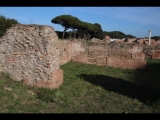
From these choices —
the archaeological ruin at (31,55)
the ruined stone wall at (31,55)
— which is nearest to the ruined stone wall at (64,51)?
the archaeological ruin at (31,55)

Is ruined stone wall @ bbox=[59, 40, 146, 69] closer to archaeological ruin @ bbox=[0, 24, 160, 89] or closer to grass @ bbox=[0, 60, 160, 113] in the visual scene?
grass @ bbox=[0, 60, 160, 113]

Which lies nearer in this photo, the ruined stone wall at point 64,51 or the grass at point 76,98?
the grass at point 76,98

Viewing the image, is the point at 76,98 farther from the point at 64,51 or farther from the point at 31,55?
the point at 64,51

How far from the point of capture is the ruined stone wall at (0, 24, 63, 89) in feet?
23.6

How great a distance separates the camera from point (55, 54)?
24.9 ft

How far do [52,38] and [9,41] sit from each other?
1.50 m

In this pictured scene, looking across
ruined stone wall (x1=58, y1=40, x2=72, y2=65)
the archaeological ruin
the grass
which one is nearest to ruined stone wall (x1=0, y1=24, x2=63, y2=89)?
the archaeological ruin

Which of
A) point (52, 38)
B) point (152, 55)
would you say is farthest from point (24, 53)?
point (152, 55)

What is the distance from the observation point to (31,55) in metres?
7.26

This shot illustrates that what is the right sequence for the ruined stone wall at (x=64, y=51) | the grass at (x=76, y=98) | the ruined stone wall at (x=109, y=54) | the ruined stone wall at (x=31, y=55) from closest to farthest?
the grass at (x=76, y=98)
the ruined stone wall at (x=31, y=55)
the ruined stone wall at (x=64, y=51)
the ruined stone wall at (x=109, y=54)

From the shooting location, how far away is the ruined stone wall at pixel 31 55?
7.21 meters

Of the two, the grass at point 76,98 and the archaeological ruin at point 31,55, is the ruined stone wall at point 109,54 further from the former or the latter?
the archaeological ruin at point 31,55

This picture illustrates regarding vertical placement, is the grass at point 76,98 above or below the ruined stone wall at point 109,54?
below

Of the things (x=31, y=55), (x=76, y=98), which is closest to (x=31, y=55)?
(x=31, y=55)
